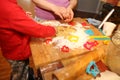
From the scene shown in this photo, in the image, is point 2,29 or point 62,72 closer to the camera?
point 62,72

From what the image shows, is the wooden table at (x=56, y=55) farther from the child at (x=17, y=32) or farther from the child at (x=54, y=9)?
the child at (x=54, y=9)

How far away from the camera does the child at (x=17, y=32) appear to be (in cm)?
65

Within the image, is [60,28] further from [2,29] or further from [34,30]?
[2,29]

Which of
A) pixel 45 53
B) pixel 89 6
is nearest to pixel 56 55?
pixel 45 53

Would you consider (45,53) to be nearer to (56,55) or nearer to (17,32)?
(56,55)

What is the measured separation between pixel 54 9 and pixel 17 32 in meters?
0.28

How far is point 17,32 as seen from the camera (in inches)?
28.7

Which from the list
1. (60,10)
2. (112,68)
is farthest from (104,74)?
(60,10)

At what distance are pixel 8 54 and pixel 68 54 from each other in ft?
1.16

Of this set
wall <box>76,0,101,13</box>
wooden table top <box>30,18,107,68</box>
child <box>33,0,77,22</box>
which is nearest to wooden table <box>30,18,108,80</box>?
wooden table top <box>30,18,107,68</box>

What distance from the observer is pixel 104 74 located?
0.54 metres

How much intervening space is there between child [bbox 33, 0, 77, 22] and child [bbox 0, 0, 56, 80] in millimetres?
161

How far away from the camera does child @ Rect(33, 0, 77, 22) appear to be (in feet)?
2.88

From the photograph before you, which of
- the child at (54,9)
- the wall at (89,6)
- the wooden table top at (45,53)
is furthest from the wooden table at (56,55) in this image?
the wall at (89,6)
